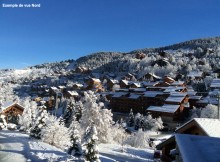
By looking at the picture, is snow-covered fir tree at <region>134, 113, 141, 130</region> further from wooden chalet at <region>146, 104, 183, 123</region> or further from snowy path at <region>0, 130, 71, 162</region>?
snowy path at <region>0, 130, 71, 162</region>

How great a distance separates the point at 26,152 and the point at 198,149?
70.1 ft

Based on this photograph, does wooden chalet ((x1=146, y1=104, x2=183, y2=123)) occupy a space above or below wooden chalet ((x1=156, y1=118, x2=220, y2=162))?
below

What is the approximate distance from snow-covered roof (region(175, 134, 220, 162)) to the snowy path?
16143 millimetres

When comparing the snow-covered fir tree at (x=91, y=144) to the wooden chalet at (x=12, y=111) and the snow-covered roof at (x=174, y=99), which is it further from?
the snow-covered roof at (x=174, y=99)

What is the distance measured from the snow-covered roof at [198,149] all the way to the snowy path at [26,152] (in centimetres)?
1614

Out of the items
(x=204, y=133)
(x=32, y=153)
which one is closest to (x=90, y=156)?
(x=32, y=153)

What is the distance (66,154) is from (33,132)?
1035 cm

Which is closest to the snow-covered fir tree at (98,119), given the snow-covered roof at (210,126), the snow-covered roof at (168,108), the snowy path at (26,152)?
the snowy path at (26,152)

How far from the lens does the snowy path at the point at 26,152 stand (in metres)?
24.3

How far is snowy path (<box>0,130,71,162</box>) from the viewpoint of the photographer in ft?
79.9

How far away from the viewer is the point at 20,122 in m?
50.2

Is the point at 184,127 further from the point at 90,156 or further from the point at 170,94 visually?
the point at 170,94

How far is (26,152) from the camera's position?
2653 centimetres

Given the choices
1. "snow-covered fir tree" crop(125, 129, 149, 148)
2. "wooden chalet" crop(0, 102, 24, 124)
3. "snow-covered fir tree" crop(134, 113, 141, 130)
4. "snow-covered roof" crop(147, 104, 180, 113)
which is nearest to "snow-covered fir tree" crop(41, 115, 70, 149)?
"wooden chalet" crop(0, 102, 24, 124)
